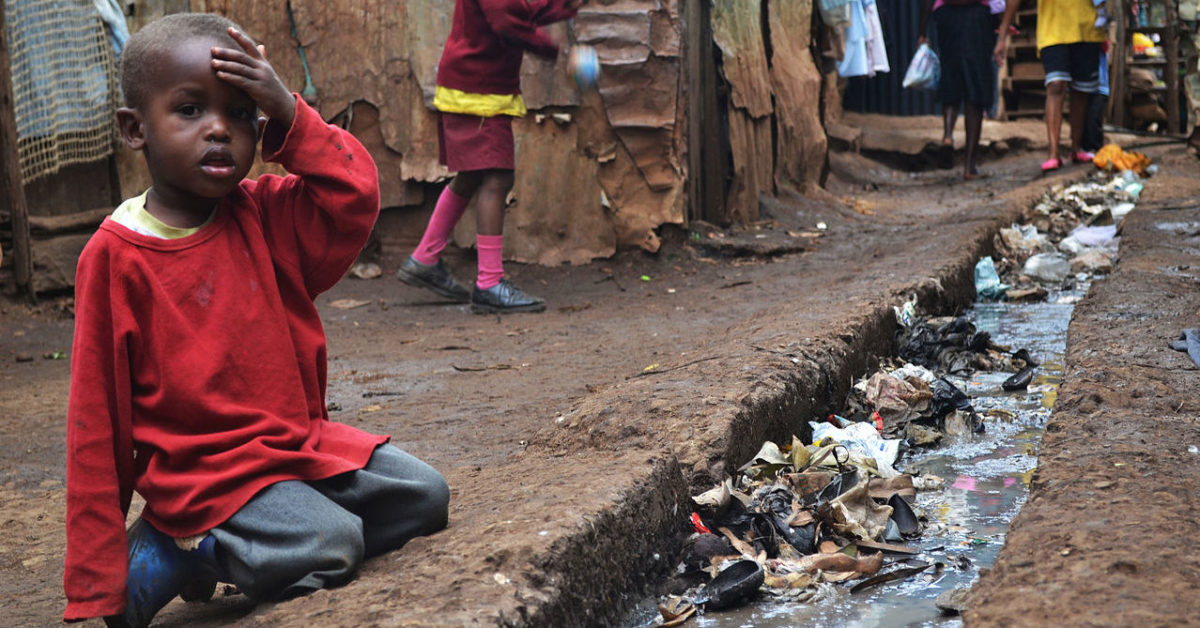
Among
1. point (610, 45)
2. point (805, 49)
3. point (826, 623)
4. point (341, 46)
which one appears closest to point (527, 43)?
point (610, 45)

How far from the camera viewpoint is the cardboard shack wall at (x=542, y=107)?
616cm

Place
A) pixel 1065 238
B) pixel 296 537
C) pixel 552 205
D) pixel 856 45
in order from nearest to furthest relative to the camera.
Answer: pixel 296 537 < pixel 552 205 < pixel 1065 238 < pixel 856 45

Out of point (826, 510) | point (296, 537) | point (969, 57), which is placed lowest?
point (826, 510)

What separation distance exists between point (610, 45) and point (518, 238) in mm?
1134

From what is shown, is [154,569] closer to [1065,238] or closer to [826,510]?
[826,510]

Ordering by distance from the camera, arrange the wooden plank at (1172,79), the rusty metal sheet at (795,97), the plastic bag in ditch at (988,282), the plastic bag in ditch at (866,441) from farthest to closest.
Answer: the wooden plank at (1172,79) < the rusty metal sheet at (795,97) < the plastic bag in ditch at (988,282) < the plastic bag in ditch at (866,441)

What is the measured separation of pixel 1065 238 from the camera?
674 cm

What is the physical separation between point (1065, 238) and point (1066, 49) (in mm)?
2982

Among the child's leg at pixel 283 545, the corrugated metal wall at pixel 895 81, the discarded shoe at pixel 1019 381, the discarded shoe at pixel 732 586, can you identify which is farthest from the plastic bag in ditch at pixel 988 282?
the corrugated metal wall at pixel 895 81

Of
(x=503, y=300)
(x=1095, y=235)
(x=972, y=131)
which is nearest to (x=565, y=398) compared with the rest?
(x=503, y=300)

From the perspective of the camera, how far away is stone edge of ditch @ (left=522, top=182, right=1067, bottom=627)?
72.4 inches

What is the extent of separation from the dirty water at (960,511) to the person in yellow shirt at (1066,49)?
17.9ft

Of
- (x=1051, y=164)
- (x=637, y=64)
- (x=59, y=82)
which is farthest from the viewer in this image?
(x=1051, y=164)

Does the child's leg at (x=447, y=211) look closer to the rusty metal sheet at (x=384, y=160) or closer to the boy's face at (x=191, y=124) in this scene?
the rusty metal sheet at (x=384, y=160)
